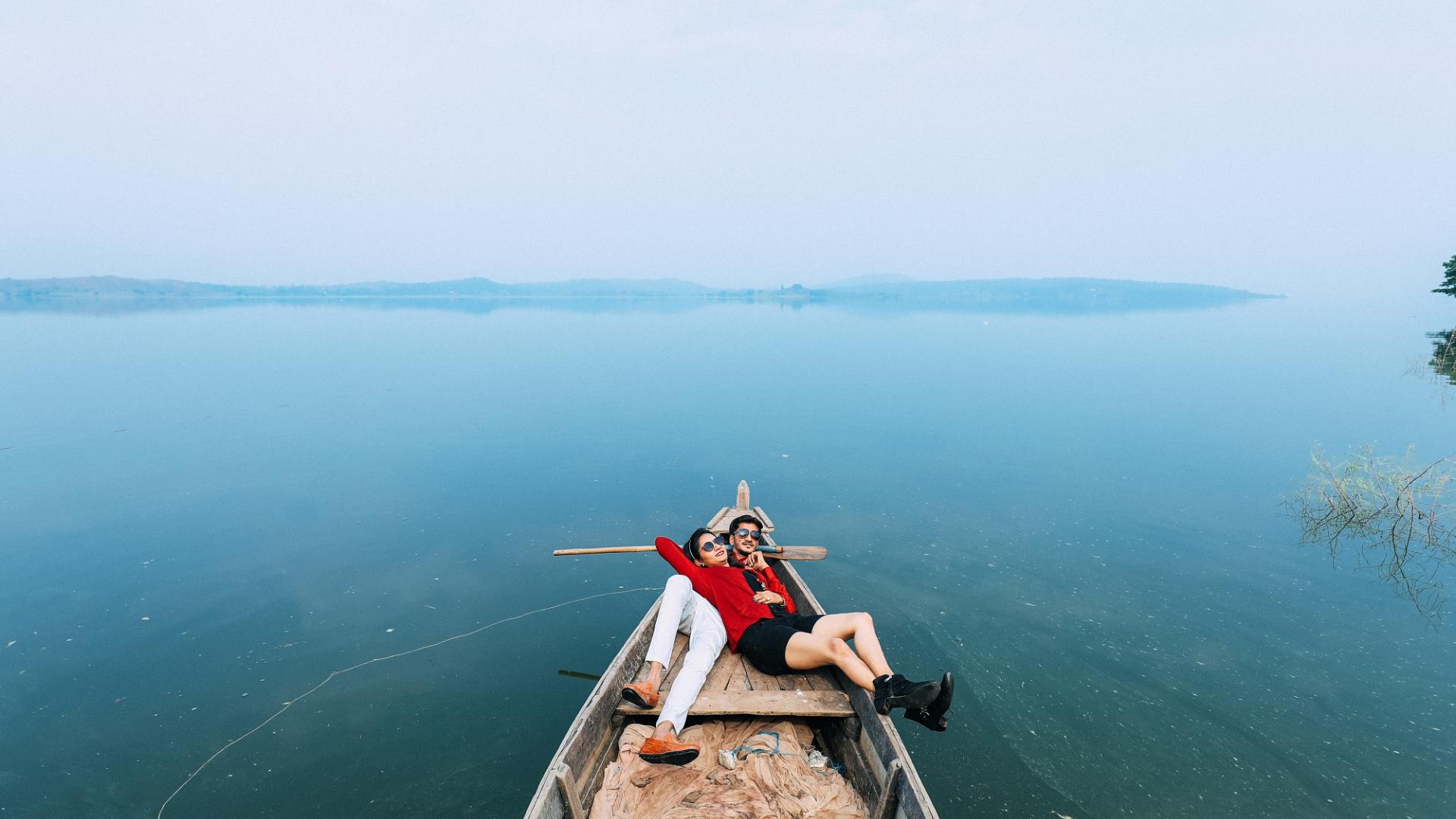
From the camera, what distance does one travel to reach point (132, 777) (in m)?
6.20

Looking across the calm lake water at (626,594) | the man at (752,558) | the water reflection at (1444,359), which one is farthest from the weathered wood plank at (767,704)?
the water reflection at (1444,359)

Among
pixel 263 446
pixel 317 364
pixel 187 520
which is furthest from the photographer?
pixel 317 364

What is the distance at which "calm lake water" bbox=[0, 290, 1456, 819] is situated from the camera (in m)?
Answer: 6.32

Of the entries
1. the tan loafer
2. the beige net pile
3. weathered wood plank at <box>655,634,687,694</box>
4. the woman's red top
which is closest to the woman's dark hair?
the woman's red top

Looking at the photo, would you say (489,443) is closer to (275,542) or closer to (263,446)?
(263,446)

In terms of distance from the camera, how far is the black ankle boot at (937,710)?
4.78m

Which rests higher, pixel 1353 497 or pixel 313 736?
pixel 1353 497

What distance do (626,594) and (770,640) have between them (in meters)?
4.51

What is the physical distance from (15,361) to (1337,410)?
206 feet

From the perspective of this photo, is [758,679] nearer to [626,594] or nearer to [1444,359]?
[626,594]

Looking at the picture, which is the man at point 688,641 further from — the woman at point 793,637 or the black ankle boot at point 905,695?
the black ankle boot at point 905,695

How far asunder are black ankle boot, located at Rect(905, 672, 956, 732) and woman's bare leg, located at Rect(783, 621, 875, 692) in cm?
37

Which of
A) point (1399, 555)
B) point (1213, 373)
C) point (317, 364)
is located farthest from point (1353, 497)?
point (317, 364)

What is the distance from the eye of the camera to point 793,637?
5641 millimetres
